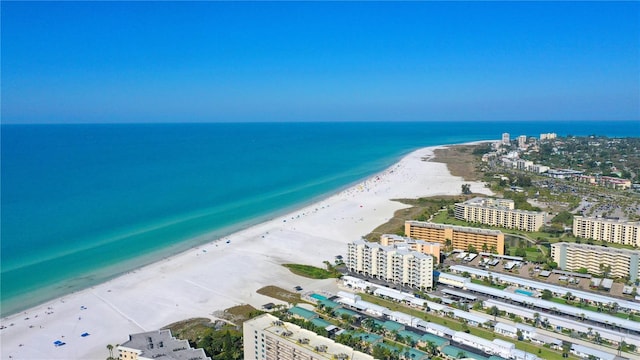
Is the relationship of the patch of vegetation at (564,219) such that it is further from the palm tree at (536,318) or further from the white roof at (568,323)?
the palm tree at (536,318)

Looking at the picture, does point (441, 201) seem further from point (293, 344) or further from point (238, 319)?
point (293, 344)

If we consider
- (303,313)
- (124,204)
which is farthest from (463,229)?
(124,204)

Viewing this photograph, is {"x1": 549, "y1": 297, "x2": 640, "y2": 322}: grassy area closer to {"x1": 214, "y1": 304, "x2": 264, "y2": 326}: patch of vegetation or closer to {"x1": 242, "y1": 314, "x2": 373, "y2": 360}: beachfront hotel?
{"x1": 242, "y1": 314, "x2": 373, "y2": 360}: beachfront hotel

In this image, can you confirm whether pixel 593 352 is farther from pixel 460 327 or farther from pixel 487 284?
pixel 487 284

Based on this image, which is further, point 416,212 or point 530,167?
point 530,167

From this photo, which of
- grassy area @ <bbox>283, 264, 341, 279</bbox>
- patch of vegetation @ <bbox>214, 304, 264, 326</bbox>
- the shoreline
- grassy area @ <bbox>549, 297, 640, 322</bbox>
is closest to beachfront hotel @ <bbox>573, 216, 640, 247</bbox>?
grassy area @ <bbox>549, 297, 640, 322</bbox>

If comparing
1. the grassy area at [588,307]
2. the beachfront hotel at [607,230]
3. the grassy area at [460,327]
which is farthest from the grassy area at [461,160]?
the grassy area at [460,327]

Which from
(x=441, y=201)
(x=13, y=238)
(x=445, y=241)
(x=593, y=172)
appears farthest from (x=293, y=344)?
(x=593, y=172)
